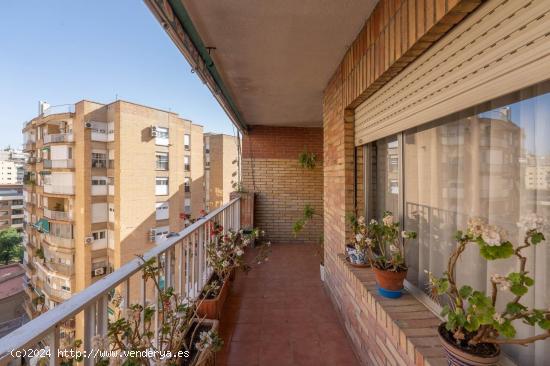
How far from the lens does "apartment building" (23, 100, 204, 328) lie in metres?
15.3

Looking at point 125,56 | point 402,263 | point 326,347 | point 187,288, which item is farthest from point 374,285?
point 125,56

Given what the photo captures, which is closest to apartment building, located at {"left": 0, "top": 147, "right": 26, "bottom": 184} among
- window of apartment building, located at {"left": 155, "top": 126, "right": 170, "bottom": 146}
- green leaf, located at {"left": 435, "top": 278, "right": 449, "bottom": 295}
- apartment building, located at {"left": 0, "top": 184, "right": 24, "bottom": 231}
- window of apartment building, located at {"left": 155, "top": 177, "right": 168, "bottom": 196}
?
apartment building, located at {"left": 0, "top": 184, "right": 24, "bottom": 231}

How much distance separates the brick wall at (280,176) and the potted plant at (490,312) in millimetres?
4709

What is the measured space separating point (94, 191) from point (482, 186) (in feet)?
63.6

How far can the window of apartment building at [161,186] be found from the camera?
17433mm

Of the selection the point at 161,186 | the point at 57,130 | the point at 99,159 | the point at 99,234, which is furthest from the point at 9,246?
the point at 161,186

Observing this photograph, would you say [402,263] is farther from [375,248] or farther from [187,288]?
[187,288]

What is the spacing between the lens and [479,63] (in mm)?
1030

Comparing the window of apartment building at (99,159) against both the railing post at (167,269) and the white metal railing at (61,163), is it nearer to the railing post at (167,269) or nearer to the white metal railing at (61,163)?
the white metal railing at (61,163)

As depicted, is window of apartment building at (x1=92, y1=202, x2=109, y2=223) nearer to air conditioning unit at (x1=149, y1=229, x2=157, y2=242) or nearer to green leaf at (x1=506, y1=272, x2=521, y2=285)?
air conditioning unit at (x1=149, y1=229, x2=157, y2=242)

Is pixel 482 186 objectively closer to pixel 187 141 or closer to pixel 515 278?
pixel 515 278

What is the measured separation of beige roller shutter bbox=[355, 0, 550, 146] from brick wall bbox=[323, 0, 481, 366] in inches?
3.3

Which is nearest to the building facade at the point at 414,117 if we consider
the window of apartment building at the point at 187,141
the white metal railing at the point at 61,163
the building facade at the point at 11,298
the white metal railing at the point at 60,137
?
the white metal railing at the point at 61,163

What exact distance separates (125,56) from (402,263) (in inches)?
357
